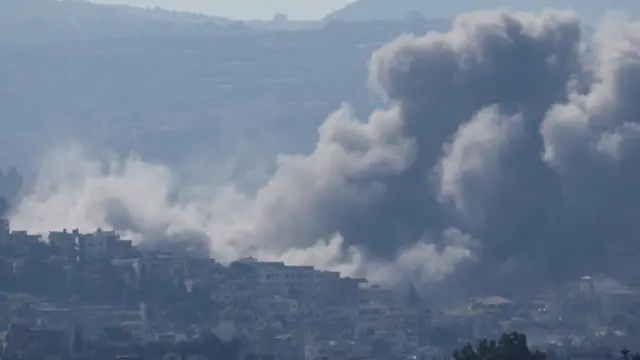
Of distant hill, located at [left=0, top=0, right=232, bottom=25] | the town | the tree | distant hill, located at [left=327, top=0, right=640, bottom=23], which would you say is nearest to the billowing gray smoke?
the town

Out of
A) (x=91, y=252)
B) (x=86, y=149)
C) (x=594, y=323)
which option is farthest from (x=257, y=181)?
(x=594, y=323)

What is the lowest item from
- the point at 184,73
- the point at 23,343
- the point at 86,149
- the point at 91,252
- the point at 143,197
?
the point at 23,343

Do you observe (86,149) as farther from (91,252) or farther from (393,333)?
(393,333)

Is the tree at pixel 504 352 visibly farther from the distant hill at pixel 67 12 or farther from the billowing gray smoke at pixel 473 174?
the distant hill at pixel 67 12

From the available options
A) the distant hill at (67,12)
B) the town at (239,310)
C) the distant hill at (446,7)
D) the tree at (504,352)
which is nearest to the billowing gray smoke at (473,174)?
the town at (239,310)

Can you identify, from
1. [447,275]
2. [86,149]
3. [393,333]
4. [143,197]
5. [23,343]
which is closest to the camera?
[23,343]
